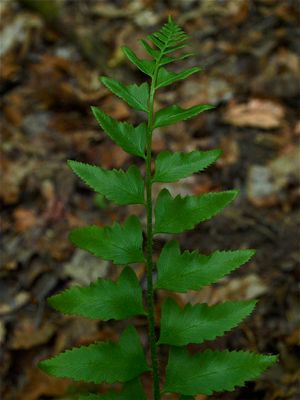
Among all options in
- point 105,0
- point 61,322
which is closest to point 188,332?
point 61,322

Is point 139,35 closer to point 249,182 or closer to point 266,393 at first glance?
point 249,182

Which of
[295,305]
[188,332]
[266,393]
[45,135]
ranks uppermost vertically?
[188,332]

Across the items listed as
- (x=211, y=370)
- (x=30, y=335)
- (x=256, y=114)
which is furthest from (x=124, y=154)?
(x=211, y=370)

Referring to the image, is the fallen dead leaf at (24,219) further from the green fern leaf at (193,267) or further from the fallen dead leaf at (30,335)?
the green fern leaf at (193,267)

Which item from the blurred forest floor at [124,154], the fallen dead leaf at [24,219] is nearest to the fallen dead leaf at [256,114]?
the blurred forest floor at [124,154]

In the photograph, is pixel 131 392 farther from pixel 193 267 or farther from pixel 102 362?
pixel 193 267

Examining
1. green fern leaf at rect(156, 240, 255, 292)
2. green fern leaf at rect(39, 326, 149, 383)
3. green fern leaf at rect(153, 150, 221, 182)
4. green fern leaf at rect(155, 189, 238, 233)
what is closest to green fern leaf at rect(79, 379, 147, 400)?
green fern leaf at rect(39, 326, 149, 383)
